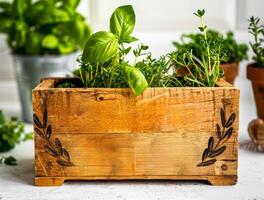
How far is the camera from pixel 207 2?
5.23ft

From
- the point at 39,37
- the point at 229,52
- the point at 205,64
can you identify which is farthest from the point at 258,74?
the point at 39,37

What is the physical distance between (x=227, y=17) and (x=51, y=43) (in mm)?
Answer: 544

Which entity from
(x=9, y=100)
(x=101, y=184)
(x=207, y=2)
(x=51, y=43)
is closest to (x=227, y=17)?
(x=207, y=2)

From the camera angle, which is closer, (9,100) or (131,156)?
(131,156)

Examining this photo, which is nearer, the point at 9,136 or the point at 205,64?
the point at 205,64

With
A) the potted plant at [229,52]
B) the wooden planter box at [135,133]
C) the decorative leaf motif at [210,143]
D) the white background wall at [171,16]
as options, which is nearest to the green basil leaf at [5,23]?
the white background wall at [171,16]

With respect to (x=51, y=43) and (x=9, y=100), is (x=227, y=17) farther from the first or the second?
(x=9, y=100)

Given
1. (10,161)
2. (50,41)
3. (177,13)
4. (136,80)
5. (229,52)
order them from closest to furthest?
(136,80), (10,161), (229,52), (50,41), (177,13)

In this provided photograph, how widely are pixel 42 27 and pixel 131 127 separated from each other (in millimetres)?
666

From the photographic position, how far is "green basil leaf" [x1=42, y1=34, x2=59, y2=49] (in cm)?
141

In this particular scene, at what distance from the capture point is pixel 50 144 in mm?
913

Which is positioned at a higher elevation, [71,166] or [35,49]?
[35,49]

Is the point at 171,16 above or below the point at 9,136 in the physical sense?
above

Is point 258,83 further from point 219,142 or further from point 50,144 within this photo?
point 50,144
